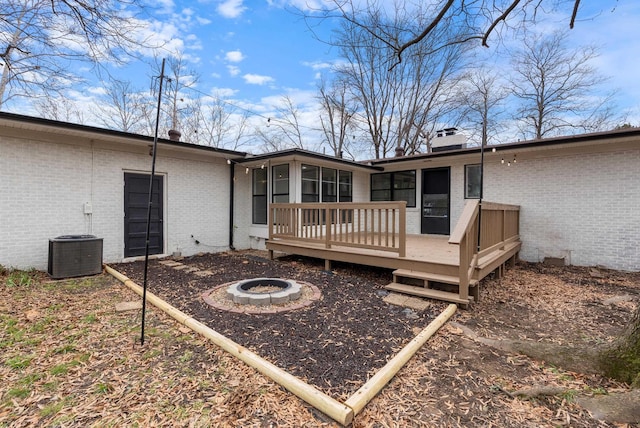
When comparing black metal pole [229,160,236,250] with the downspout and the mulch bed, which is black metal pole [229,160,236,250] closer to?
the downspout

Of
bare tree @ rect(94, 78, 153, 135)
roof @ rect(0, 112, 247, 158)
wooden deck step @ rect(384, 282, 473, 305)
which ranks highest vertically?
bare tree @ rect(94, 78, 153, 135)

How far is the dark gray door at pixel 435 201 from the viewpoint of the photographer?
359 inches

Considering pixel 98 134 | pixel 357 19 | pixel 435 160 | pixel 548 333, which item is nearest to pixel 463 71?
pixel 435 160

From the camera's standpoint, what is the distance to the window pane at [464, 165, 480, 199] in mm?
8491

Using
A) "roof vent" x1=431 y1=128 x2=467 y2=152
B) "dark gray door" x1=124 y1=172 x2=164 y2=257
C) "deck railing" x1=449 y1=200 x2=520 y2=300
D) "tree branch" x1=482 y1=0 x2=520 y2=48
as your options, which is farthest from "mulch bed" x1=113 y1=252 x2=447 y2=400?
"roof vent" x1=431 y1=128 x2=467 y2=152

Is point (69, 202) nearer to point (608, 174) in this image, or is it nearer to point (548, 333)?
point (548, 333)

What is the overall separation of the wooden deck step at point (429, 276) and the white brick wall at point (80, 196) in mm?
6016

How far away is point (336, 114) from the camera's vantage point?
61.3ft

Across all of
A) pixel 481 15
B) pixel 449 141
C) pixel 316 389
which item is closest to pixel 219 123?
pixel 449 141

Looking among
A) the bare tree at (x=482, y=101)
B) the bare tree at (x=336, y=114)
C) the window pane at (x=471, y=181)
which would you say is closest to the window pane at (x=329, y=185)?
the window pane at (x=471, y=181)

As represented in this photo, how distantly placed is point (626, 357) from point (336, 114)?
18.1 m

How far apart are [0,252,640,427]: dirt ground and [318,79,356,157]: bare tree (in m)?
15.3

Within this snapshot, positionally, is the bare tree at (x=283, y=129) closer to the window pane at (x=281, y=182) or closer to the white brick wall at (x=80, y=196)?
the window pane at (x=281, y=182)

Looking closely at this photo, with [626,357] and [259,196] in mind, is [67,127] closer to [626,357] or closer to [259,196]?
[259,196]
